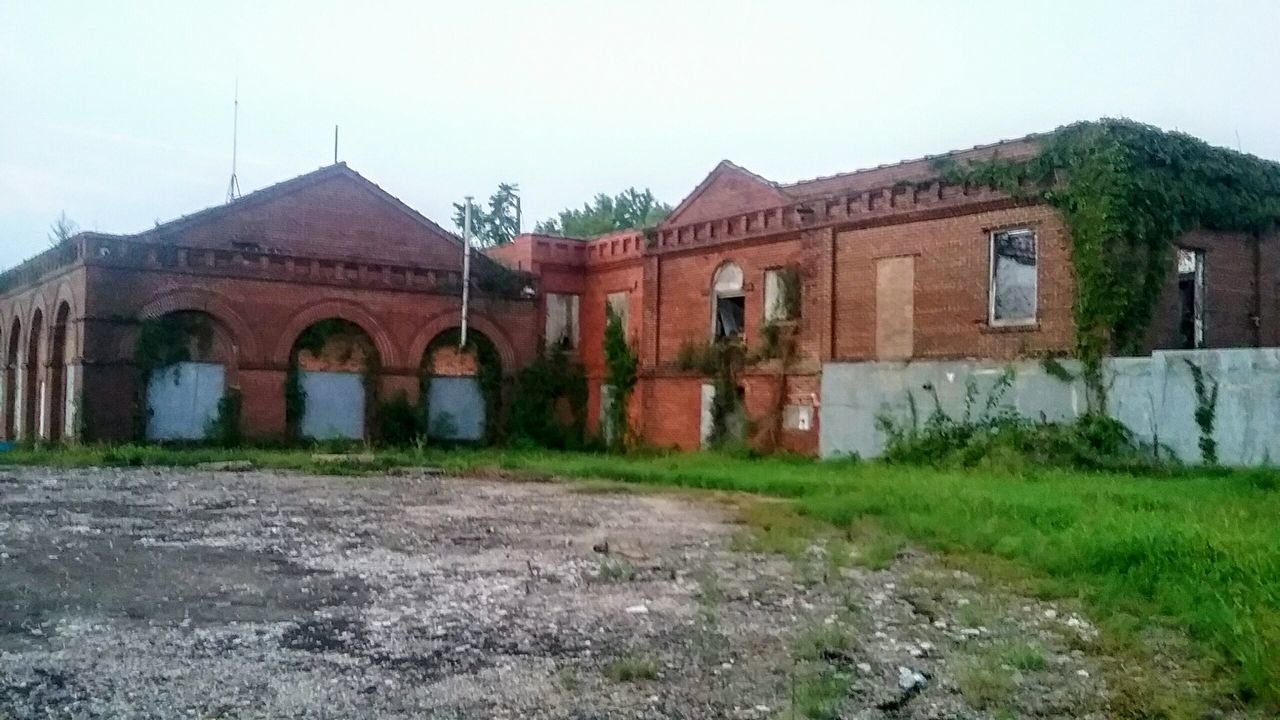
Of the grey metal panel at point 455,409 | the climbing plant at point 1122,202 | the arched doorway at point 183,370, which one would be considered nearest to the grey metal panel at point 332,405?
the grey metal panel at point 455,409

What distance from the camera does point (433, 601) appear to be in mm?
7387

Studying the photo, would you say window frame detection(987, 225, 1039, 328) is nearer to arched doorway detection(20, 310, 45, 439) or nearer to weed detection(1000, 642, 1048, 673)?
weed detection(1000, 642, 1048, 673)

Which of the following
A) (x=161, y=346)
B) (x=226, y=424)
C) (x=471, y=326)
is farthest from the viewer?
(x=471, y=326)

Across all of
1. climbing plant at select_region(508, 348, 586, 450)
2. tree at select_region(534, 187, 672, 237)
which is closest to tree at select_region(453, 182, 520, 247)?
tree at select_region(534, 187, 672, 237)

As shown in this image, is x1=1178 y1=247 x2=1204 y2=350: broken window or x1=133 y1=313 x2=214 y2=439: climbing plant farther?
x1=133 y1=313 x2=214 y2=439: climbing plant

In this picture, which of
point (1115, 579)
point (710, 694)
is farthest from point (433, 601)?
point (1115, 579)

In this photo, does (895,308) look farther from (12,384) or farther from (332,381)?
(12,384)

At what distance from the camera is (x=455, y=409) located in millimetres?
26203

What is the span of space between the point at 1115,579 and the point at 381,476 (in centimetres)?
1307

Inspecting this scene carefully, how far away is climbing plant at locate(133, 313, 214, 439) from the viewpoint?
72.9ft

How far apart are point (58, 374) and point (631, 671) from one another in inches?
→ 877

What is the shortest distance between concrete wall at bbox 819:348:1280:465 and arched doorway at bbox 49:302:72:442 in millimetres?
16093

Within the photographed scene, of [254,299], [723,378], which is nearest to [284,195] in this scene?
[254,299]

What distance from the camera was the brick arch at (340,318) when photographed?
23.8 metres
